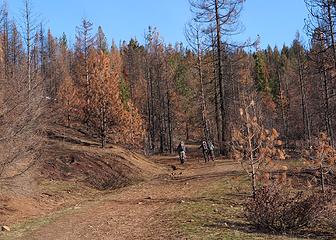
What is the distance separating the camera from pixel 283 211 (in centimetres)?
Result: 1008

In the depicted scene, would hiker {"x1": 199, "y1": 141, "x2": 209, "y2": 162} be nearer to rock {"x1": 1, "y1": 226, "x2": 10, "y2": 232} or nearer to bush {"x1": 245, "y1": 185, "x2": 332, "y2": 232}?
rock {"x1": 1, "y1": 226, "x2": 10, "y2": 232}

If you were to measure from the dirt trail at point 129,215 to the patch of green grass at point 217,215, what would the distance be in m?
0.36

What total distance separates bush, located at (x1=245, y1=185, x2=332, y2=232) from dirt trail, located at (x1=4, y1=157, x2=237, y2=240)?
2.00 meters

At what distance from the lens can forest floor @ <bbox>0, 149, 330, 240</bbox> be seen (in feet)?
33.0

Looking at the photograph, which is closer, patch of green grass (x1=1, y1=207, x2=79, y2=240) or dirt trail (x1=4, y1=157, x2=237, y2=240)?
dirt trail (x1=4, y1=157, x2=237, y2=240)

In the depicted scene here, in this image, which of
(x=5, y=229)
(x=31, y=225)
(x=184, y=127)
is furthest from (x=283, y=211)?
(x=184, y=127)

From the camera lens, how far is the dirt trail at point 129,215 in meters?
10.6

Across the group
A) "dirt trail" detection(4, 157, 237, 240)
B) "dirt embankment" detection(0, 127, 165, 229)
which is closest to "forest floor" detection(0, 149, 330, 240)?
"dirt trail" detection(4, 157, 237, 240)

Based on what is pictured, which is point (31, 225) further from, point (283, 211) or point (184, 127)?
point (184, 127)

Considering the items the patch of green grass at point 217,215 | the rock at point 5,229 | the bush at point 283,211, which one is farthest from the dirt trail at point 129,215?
the bush at point 283,211

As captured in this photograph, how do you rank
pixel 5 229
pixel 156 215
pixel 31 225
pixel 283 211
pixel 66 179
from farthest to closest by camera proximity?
pixel 66 179
pixel 31 225
pixel 156 215
pixel 5 229
pixel 283 211

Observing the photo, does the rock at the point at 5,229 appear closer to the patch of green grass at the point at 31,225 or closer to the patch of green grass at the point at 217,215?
the patch of green grass at the point at 31,225

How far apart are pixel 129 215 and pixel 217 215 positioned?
2699mm

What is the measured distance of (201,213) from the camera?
1178 centimetres
